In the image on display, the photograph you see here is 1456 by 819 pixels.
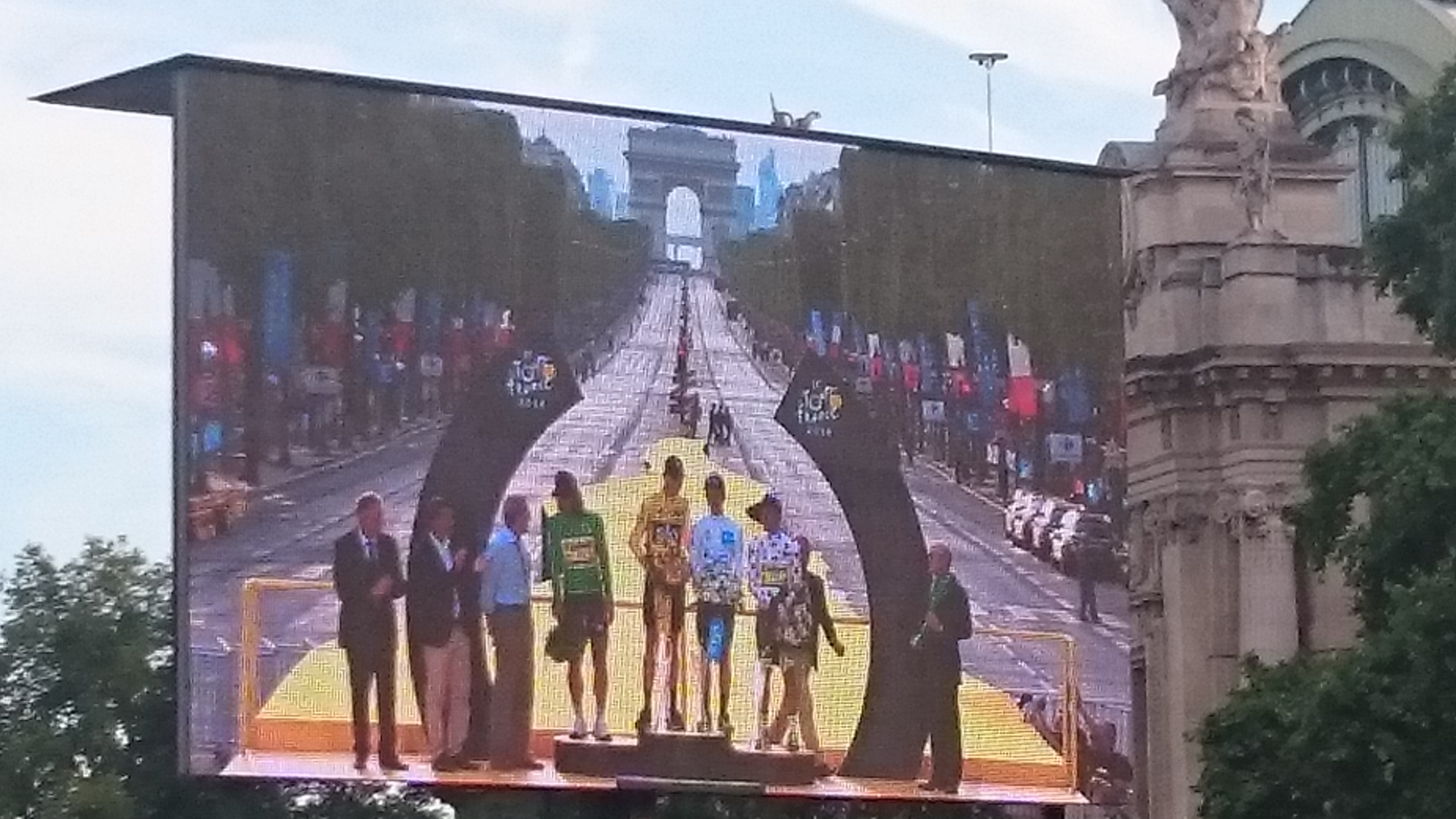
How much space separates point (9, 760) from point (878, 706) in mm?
18560

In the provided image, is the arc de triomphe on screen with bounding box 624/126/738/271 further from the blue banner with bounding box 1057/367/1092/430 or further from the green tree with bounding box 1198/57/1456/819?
the green tree with bounding box 1198/57/1456/819

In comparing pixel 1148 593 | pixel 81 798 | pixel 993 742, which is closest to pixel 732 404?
pixel 993 742

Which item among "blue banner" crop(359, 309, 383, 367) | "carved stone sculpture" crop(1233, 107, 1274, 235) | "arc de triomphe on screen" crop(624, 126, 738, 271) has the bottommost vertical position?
"blue banner" crop(359, 309, 383, 367)

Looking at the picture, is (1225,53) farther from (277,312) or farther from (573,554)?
(277,312)

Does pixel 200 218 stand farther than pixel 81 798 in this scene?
No

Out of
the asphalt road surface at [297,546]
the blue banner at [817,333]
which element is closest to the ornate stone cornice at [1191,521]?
the blue banner at [817,333]

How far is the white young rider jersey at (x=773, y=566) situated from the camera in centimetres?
4303

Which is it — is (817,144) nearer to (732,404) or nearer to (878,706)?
(732,404)

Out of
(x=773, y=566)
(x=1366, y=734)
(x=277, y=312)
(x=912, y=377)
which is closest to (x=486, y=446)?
(x=277, y=312)

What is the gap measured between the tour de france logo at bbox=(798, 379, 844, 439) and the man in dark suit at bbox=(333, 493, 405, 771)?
17.5ft

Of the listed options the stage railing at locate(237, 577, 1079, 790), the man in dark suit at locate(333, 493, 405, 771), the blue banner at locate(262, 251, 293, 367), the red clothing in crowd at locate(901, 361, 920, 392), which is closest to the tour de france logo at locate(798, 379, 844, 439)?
the red clothing in crowd at locate(901, 361, 920, 392)

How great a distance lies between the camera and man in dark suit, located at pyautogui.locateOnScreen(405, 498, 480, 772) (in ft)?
134

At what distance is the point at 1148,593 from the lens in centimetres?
5509

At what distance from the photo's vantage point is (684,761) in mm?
42188
